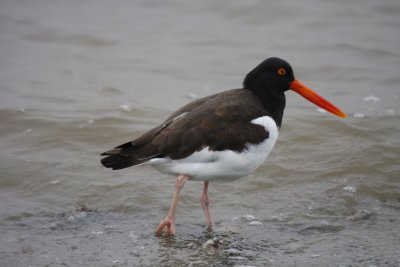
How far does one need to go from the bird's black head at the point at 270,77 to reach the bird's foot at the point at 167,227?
1578 mm

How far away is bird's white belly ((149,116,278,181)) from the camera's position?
564 centimetres

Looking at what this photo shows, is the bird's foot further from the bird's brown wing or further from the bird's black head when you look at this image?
the bird's black head

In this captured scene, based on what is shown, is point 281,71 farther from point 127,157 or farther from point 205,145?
point 127,157

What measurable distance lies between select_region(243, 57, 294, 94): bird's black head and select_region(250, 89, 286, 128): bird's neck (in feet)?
0.11

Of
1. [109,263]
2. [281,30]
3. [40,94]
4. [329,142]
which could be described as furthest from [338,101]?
[109,263]

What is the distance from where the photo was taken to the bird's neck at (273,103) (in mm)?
6059

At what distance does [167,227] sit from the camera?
5.77 metres

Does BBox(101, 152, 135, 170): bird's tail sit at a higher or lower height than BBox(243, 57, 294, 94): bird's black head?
lower

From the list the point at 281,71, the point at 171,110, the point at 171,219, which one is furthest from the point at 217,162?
the point at 171,110

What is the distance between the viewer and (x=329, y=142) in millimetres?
8469

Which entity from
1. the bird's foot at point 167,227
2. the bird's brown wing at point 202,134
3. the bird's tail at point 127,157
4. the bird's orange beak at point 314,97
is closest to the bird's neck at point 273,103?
the bird's brown wing at point 202,134

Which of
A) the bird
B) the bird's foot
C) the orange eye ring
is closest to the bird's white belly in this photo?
the bird

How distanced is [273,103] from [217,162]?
93cm

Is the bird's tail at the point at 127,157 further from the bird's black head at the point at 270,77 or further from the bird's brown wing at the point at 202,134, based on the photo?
the bird's black head at the point at 270,77
